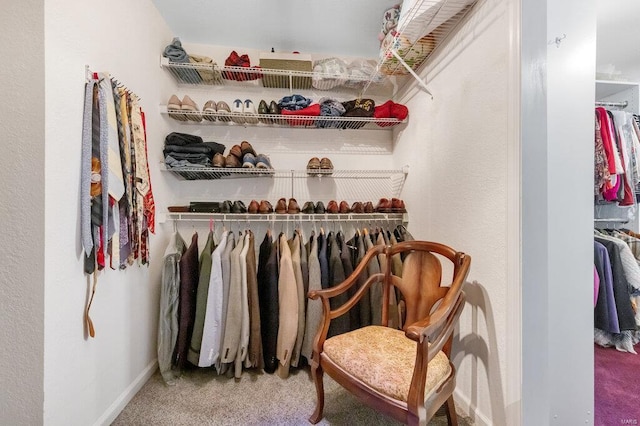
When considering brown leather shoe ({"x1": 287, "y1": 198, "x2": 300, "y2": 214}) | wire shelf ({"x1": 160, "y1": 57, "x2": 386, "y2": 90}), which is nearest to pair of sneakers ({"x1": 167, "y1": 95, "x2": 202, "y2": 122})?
wire shelf ({"x1": 160, "y1": 57, "x2": 386, "y2": 90})

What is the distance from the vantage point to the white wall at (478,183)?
3.43ft

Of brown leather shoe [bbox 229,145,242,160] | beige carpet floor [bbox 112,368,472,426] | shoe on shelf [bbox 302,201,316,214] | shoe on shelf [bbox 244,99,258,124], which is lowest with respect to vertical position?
beige carpet floor [bbox 112,368,472,426]

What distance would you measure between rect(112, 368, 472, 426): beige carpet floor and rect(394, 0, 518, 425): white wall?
0.34 m

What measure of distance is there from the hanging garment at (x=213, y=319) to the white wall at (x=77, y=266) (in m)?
0.40

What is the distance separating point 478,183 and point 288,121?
1.47 metres

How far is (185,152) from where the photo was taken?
5.82ft

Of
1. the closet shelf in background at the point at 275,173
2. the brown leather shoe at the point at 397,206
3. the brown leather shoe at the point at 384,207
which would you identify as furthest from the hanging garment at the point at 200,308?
the brown leather shoe at the point at 397,206

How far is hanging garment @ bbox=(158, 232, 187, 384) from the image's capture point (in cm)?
151

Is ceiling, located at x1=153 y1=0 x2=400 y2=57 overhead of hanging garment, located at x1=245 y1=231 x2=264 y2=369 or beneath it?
overhead

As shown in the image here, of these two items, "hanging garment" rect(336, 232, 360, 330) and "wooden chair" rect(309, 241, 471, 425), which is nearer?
"wooden chair" rect(309, 241, 471, 425)

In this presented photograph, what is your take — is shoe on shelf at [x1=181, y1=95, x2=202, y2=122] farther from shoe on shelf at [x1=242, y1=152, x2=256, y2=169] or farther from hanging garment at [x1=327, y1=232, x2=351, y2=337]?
hanging garment at [x1=327, y1=232, x2=351, y2=337]

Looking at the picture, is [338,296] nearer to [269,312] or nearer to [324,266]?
[324,266]

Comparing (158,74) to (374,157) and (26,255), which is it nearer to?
(26,255)

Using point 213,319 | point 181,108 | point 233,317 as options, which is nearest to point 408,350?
point 233,317
